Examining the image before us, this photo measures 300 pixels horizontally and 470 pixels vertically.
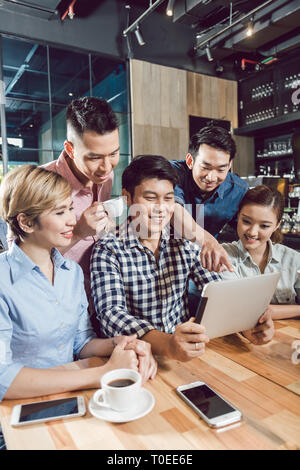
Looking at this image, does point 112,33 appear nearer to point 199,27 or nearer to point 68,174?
point 199,27

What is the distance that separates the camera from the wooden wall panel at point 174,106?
19.7 feet

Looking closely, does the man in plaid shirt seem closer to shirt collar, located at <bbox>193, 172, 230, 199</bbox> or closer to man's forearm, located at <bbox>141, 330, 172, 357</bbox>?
man's forearm, located at <bbox>141, 330, 172, 357</bbox>

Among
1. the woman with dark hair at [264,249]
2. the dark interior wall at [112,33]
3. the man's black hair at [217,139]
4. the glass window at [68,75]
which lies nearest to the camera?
the woman with dark hair at [264,249]

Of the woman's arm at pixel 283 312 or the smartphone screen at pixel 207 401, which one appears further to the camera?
the woman's arm at pixel 283 312

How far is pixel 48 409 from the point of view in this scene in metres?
0.81

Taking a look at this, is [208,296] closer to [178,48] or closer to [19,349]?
[19,349]

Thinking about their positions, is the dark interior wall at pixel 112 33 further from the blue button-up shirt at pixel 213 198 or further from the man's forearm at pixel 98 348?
the man's forearm at pixel 98 348

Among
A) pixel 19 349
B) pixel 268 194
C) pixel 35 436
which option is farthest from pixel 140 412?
pixel 268 194

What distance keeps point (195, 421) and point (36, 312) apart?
2.02 feet

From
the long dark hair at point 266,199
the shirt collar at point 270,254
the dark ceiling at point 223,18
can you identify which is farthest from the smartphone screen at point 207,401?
the dark ceiling at point 223,18

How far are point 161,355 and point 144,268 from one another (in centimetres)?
43

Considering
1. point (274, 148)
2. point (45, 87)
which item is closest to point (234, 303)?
point (274, 148)

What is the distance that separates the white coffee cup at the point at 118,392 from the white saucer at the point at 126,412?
0.01 meters

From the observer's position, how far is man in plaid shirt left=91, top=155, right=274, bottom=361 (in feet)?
4.43
